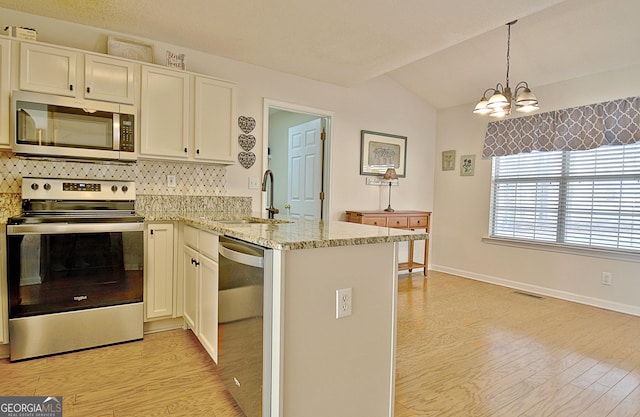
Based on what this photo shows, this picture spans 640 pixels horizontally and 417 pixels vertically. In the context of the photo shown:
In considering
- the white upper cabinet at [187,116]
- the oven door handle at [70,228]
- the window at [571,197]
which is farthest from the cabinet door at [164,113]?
the window at [571,197]

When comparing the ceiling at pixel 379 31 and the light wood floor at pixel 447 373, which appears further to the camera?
the ceiling at pixel 379 31

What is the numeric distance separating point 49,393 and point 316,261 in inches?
67.7

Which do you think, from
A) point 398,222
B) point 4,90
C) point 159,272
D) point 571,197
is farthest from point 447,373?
point 4,90

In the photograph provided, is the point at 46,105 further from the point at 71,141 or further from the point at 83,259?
the point at 83,259

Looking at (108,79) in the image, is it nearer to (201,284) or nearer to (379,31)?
(201,284)

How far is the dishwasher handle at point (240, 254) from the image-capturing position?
58.4 inches

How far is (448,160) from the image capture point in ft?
17.2

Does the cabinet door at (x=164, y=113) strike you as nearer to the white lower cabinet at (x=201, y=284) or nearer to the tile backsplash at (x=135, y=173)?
the tile backsplash at (x=135, y=173)

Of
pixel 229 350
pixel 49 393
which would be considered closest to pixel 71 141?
pixel 49 393

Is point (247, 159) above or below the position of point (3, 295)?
above

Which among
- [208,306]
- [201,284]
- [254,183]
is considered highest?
[254,183]

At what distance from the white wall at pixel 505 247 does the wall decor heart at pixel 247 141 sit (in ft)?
9.96

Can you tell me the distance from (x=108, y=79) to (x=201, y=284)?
5.58 feet

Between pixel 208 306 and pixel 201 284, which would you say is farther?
pixel 201 284
